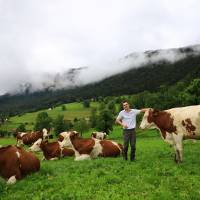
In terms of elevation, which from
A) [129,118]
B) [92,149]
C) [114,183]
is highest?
[129,118]

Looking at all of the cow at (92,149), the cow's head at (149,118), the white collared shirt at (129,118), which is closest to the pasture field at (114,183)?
the white collared shirt at (129,118)

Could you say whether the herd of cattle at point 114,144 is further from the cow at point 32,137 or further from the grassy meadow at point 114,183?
the cow at point 32,137

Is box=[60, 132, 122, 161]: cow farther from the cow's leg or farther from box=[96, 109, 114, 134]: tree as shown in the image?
box=[96, 109, 114, 134]: tree

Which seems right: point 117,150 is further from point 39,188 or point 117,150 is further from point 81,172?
point 39,188

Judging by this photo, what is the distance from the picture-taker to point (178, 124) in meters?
17.8

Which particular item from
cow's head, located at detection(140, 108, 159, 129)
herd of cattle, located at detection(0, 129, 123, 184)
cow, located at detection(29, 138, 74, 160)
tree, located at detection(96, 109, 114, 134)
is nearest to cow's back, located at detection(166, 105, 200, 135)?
cow's head, located at detection(140, 108, 159, 129)

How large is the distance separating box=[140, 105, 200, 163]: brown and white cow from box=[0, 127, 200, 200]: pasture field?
111 cm

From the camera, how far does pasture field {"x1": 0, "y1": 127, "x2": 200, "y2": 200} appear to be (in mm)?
12180

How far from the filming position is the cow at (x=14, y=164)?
1545 centimetres

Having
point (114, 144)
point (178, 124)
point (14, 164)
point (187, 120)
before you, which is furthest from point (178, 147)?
point (14, 164)

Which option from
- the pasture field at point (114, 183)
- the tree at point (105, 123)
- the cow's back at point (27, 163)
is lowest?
the tree at point (105, 123)

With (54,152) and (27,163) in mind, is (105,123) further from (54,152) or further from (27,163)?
(27,163)

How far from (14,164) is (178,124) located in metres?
7.64

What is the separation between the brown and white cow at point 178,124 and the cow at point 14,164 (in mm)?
6452
